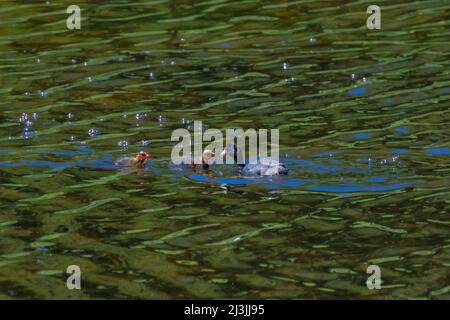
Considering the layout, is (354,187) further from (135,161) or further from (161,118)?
(161,118)

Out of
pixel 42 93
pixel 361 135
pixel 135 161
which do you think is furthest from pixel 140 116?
pixel 361 135

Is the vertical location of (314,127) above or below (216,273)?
above

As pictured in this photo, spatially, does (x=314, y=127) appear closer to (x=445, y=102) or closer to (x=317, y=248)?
(x=445, y=102)

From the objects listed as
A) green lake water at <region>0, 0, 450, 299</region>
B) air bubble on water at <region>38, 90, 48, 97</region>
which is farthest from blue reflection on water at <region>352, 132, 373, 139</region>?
air bubble on water at <region>38, 90, 48, 97</region>

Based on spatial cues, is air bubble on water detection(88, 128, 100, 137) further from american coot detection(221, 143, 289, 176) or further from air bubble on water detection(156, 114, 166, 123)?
american coot detection(221, 143, 289, 176)

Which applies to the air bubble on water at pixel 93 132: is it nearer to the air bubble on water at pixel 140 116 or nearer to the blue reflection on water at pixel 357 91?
the air bubble on water at pixel 140 116

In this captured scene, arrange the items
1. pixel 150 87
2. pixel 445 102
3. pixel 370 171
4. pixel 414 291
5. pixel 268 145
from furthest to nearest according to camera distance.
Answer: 1. pixel 150 87
2. pixel 445 102
3. pixel 268 145
4. pixel 370 171
5. pixel 414 291

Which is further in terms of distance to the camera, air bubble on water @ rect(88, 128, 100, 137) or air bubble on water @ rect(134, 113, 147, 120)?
air bubble on water @ rect(134, 113, 147, 120)

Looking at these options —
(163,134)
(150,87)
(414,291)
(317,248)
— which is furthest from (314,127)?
(414,291)

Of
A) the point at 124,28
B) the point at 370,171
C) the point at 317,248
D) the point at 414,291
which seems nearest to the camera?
the point at 414,291
